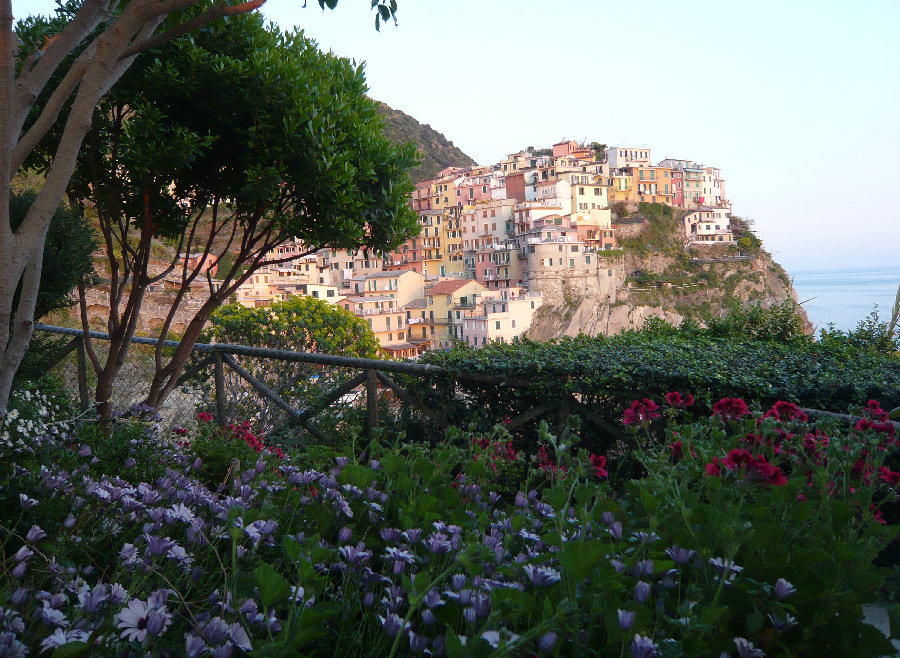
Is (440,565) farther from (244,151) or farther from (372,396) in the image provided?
(244,151)

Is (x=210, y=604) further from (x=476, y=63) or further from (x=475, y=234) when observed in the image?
(x=475, y=234)

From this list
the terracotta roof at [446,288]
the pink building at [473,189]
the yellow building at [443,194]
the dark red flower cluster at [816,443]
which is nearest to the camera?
the dark red flower cluster at [816,443]

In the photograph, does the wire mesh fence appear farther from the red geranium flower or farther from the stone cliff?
the stone cliff

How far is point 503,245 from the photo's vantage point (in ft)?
210

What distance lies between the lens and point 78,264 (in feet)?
15.4

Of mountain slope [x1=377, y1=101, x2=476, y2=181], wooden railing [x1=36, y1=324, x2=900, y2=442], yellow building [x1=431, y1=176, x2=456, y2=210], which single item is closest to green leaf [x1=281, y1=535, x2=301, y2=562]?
wooden railing [x1=36, y1=324, x2=900, y2=442]

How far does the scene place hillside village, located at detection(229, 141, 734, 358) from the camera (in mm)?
43562

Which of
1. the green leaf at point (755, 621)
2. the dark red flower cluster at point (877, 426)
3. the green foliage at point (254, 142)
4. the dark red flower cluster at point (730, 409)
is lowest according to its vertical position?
the green leaf at point (755, 621)

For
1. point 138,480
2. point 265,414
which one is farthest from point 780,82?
point 138,480

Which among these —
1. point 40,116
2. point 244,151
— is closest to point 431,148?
point 244,151

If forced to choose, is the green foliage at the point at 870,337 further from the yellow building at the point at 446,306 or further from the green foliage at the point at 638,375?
the yellow building at the point at 446,306

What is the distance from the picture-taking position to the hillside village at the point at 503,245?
143 feet

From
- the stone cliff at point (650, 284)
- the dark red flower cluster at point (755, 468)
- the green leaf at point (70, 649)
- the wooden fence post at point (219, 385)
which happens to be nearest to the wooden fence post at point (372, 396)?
the wooden fence post at point (219, 385)

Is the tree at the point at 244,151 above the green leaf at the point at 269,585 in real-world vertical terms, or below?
above
